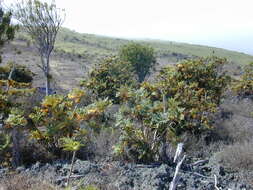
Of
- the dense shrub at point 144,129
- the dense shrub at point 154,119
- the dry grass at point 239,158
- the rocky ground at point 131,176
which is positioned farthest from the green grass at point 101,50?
the rocky ground at point 131,176

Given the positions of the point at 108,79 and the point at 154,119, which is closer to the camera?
the point at 154,119

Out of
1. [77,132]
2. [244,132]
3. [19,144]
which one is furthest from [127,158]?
[244,132]

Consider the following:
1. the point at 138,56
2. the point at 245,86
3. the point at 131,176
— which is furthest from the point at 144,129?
the point at 138,56

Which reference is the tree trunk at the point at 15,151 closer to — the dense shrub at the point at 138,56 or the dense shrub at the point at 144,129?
the dense shrub at the point at 144,129

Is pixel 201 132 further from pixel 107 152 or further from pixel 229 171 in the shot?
pixel 107 152

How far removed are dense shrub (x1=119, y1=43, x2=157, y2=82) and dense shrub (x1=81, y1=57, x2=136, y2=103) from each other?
23.0 ft

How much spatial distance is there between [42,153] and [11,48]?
33.9 m

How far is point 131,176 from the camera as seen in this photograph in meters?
4.26

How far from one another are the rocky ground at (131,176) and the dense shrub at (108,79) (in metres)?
5.87

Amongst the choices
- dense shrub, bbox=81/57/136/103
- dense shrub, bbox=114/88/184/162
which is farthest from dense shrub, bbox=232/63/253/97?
dense shrub, bbox=114/88/184/162

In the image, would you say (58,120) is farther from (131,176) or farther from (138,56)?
(138,56)

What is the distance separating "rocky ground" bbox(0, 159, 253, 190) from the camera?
4.02 metres

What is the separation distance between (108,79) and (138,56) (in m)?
8.32

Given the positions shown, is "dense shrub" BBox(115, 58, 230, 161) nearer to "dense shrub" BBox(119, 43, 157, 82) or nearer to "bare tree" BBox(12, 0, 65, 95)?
"bare tree" BBox(12, 0, 65, 95)
